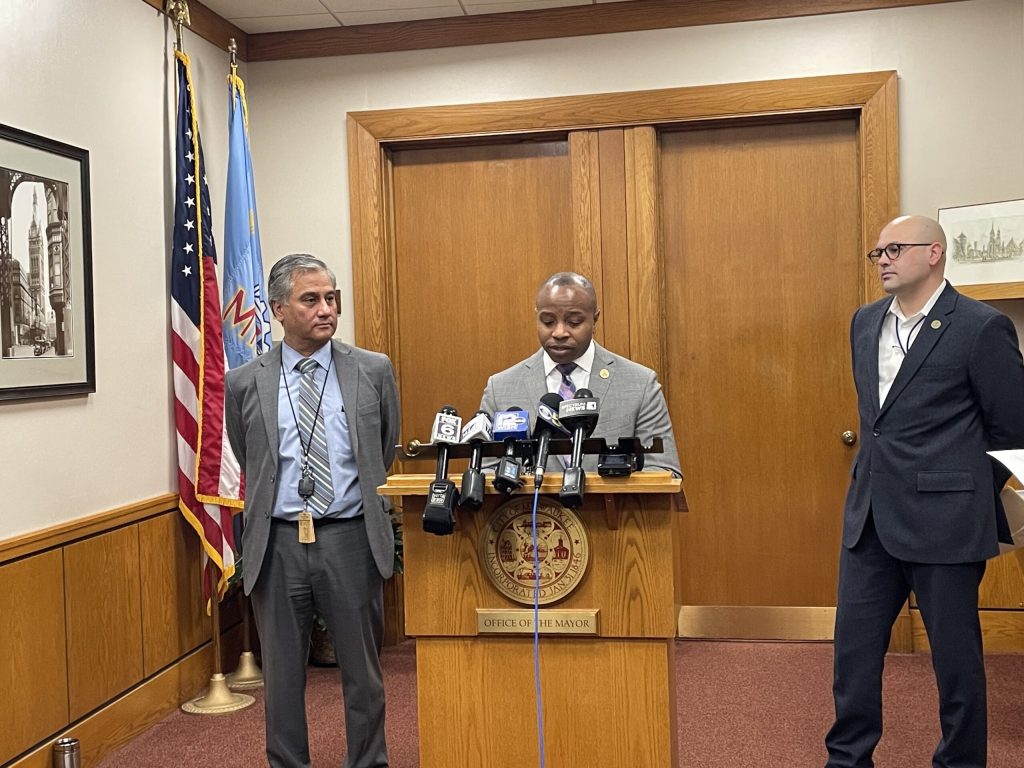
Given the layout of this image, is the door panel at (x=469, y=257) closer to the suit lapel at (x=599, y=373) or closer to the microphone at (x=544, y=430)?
the suit lapel at (x=599, y=373)

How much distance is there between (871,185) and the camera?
4672 millimetres

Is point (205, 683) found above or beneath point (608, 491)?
beneath

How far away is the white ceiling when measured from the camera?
4.70 meters

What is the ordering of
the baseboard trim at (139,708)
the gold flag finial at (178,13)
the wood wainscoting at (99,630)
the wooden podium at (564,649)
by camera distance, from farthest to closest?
the gold flag finial at (178,13) → the baseboard trim at (139,708) → the wood wainscoting at (99,630) → the wooden podium at (564,649)

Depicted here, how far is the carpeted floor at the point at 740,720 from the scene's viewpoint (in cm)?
357

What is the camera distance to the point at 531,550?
6.87ft

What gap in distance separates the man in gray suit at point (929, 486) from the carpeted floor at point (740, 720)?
0.55m

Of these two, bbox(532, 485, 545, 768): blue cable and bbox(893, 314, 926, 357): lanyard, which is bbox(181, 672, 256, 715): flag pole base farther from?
bbox(893, 314, 926, 357): lanyard

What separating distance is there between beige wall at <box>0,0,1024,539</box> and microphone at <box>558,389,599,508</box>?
2.04 meters

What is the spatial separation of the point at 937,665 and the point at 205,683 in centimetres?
287

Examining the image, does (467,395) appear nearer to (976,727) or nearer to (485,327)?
(485,327)

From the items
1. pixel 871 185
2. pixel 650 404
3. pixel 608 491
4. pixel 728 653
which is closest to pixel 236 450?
pixel 650 404

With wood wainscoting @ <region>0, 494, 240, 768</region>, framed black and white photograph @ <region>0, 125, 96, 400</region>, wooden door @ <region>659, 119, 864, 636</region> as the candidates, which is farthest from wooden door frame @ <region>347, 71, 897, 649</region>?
framed black and white photograph @ <region>0, 125, 96, 400</region>

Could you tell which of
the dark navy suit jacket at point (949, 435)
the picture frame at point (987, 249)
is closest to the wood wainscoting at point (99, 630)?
the dark navy suit jacket at point (949, 435)
